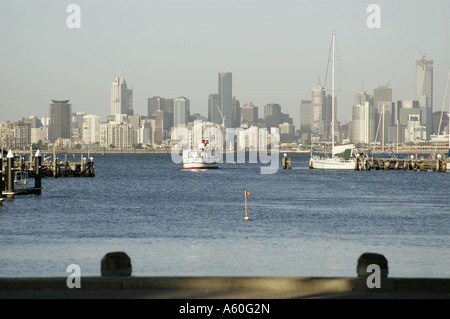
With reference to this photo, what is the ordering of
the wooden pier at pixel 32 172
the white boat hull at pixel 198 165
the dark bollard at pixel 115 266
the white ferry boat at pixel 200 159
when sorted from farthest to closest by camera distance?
the white boat hull at pixel 198 165 → the white ferry boat at pixel 200 159 → the wooden pier at pixel 32 172 → the dark bollard at pixel 115 266

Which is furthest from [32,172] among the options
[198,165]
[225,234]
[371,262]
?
[371,262]

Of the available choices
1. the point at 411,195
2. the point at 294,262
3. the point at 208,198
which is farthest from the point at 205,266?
the point at 411,195

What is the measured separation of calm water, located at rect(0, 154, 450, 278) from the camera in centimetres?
2699

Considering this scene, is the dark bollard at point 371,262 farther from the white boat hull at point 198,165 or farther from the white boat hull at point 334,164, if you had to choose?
the white boat hull at point 198,165

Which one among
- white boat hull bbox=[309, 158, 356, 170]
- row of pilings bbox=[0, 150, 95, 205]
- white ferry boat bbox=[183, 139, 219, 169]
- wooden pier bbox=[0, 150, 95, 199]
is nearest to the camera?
row of pilings bbox=[0, 150, 95, 205]

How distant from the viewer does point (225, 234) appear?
3753 centimetres

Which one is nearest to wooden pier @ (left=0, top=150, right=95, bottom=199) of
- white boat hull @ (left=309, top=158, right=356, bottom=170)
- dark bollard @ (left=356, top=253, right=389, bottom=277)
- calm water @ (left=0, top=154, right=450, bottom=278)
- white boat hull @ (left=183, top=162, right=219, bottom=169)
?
calm water @ (left=0, top=154, right=450, bottom=278)

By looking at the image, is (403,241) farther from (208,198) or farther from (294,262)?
(208,198)

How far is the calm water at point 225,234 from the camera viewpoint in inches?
1063

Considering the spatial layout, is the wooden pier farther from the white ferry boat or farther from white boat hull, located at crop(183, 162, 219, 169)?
white boat hull, located at crop(183, 162, 219, 169)

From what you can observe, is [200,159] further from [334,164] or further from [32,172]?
[32,172]

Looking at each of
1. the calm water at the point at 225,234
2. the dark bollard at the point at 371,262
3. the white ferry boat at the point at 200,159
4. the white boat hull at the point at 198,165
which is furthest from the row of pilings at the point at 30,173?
the dark bollard at the point at 371,262

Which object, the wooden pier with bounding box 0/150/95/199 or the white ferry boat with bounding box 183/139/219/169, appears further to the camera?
the white ferry boat with bounding box 183/139/219/169
